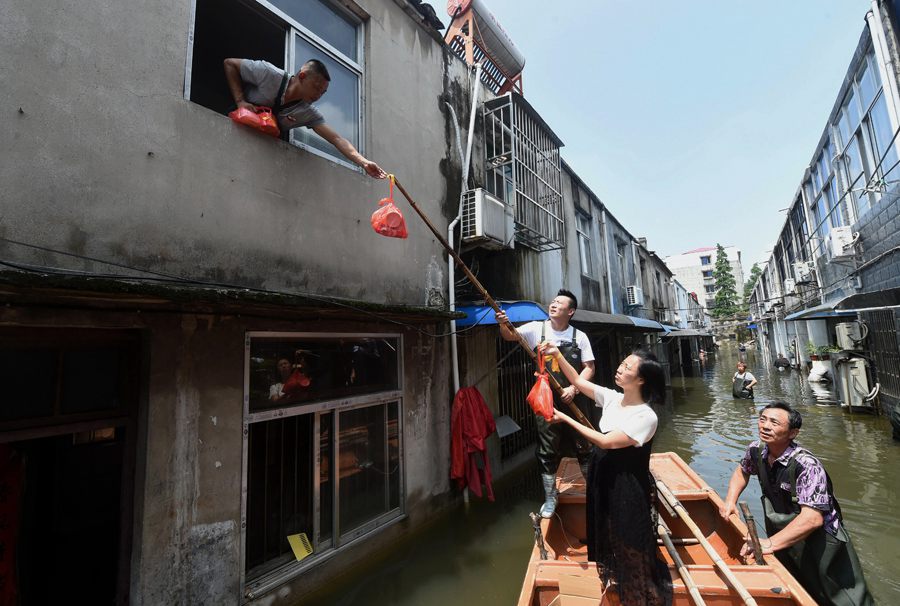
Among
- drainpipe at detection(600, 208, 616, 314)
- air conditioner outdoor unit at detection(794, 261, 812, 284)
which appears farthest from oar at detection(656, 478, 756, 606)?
air conditioner outdoor unit at detection(794, 261, 812, 284)

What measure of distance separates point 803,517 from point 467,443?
12.5ft

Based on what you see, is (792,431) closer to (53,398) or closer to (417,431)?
(417,431)

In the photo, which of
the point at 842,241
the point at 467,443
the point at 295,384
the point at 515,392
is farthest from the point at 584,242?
the point at 295,384

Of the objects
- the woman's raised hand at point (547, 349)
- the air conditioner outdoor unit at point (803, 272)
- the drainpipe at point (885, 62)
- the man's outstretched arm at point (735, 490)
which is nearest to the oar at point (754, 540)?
the man's outstretched arm at point (735, 490)

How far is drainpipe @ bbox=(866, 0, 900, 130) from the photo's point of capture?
8.23 meters

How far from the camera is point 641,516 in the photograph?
103 inches

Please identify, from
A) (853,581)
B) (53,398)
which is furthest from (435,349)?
(853,581)

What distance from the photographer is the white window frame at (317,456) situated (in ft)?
11.9

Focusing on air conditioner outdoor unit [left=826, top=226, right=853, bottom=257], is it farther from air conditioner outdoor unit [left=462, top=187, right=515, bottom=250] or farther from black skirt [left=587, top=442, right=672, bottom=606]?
black skirt [left=587, top=442, right=672, bottom=606]

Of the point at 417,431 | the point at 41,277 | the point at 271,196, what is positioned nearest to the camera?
the point at 41,277

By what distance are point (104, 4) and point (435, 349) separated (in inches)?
195

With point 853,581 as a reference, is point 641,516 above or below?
above

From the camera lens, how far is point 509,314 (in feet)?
19.6

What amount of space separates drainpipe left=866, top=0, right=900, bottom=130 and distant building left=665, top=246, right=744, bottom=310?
55463mm
